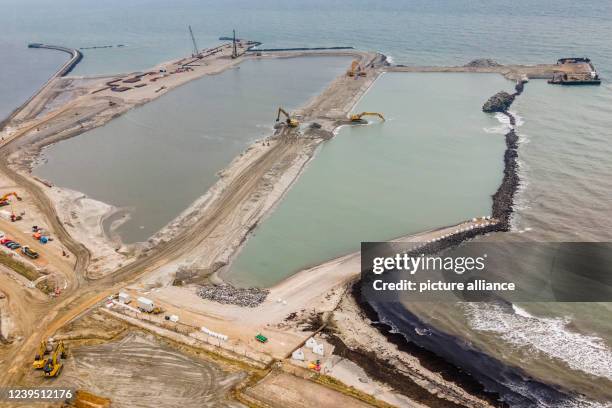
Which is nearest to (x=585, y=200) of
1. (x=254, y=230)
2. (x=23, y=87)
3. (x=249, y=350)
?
(x=254, y=230)

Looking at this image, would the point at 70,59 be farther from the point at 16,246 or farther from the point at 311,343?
the point at 311,343

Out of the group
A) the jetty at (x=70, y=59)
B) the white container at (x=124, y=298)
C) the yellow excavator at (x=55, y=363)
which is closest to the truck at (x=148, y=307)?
the white container at (x=124, y=298)

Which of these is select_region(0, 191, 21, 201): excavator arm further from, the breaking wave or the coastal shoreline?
the breaking wave

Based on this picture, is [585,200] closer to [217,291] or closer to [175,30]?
[217,291]

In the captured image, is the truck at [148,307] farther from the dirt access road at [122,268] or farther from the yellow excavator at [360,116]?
the yellow excavator at [360,116]

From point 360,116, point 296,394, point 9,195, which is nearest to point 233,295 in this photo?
point 296,394

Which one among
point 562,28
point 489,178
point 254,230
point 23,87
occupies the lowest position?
point 254,230
